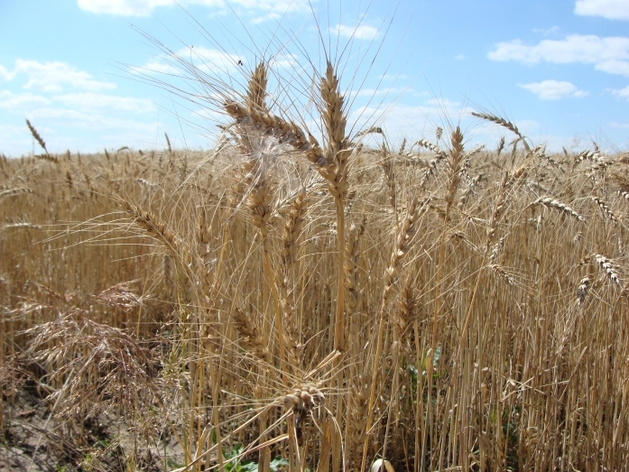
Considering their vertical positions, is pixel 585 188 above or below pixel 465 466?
above

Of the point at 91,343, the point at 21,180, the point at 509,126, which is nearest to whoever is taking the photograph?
the point at 91,343

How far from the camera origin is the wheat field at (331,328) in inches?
47.1

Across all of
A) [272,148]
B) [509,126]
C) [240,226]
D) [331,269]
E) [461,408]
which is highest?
[509,126]

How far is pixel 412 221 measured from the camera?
1290 millimetres

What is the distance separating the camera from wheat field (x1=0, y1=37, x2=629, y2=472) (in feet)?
3.92

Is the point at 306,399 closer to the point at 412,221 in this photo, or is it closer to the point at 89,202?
the point at 412,221

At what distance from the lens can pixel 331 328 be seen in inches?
86.5

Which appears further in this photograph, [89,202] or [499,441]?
[89,202]

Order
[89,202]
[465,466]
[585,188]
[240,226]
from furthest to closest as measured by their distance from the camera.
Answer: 1. [89,202]
2. [585,188]
3. [240,226]
4. [465,466]

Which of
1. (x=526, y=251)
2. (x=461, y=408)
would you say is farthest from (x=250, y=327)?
(x=526, y=251)

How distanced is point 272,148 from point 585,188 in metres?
3.33

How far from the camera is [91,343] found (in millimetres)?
1480

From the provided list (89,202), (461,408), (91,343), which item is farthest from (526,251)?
(89,202)

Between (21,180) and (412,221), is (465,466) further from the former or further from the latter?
(21,180)
